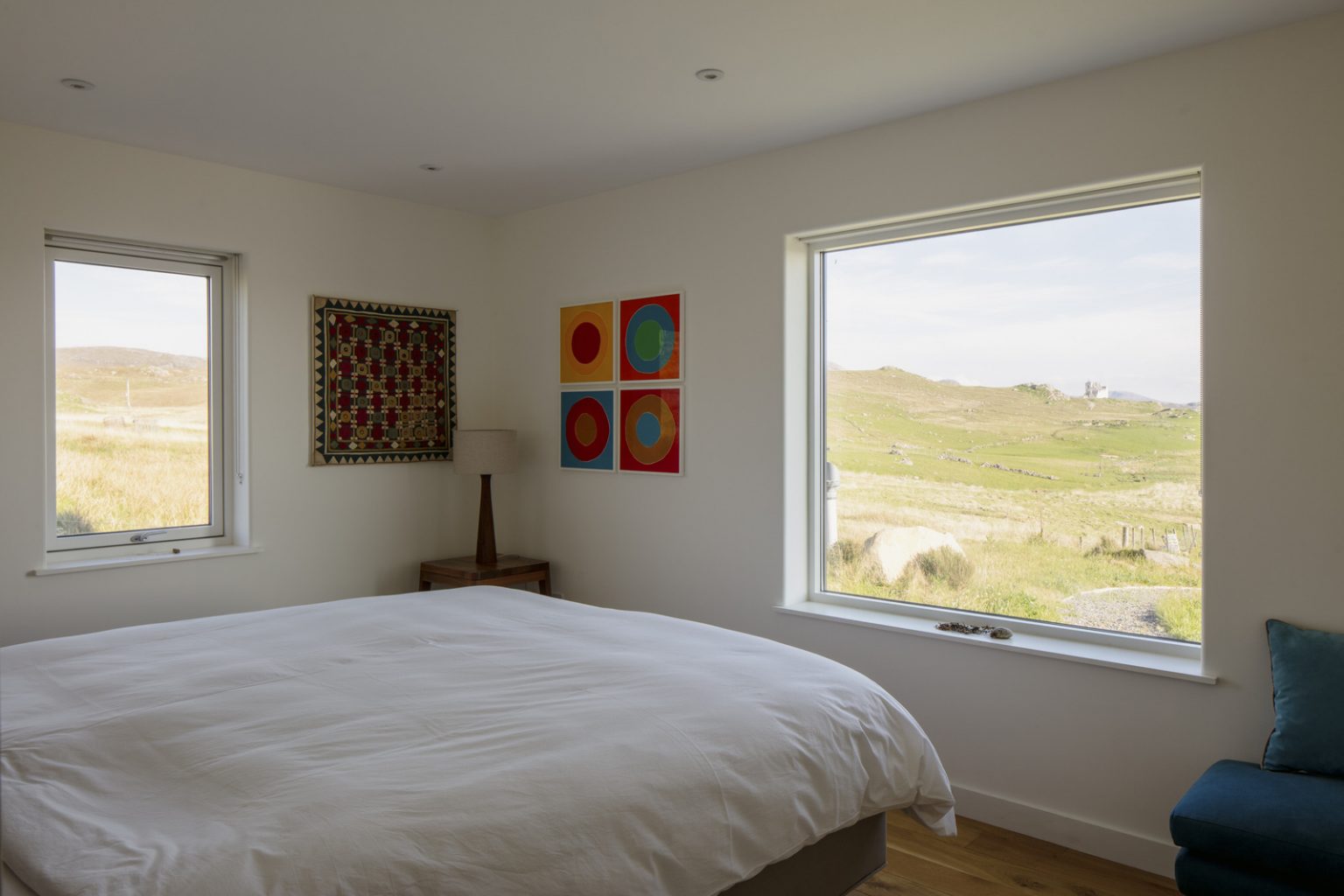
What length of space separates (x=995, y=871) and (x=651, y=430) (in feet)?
7.59

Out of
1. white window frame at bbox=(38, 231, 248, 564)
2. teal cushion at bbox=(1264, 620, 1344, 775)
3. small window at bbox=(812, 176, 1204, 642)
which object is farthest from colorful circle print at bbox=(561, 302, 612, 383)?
teal cushion at bbox=(1264, 620, 1344, 775)

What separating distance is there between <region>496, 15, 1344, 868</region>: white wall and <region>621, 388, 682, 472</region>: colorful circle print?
90mm

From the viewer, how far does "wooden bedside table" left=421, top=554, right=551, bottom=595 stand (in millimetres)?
4312

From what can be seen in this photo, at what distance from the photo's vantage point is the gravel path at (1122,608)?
9.66ft

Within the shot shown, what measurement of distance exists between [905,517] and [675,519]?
3.58ft

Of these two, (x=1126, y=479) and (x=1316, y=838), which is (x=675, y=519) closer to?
(x=1126, y=479)

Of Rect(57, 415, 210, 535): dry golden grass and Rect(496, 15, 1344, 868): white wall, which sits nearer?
Rect(496, 15, 1344, 868): white wall

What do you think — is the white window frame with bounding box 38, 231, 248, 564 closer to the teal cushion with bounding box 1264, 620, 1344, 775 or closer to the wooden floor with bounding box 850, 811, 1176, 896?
the wooden floor with bounding box 850, 811, 1176, 896

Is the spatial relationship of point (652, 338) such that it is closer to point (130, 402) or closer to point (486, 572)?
point (486, 572)

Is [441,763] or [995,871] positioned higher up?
[441,763]

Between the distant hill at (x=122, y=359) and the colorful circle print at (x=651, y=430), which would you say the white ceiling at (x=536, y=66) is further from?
the colorful circle print at (x=651, y=430)

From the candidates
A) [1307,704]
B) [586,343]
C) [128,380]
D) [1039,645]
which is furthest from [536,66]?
[1307,704]

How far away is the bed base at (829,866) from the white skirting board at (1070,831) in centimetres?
87

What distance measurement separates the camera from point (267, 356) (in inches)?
160
